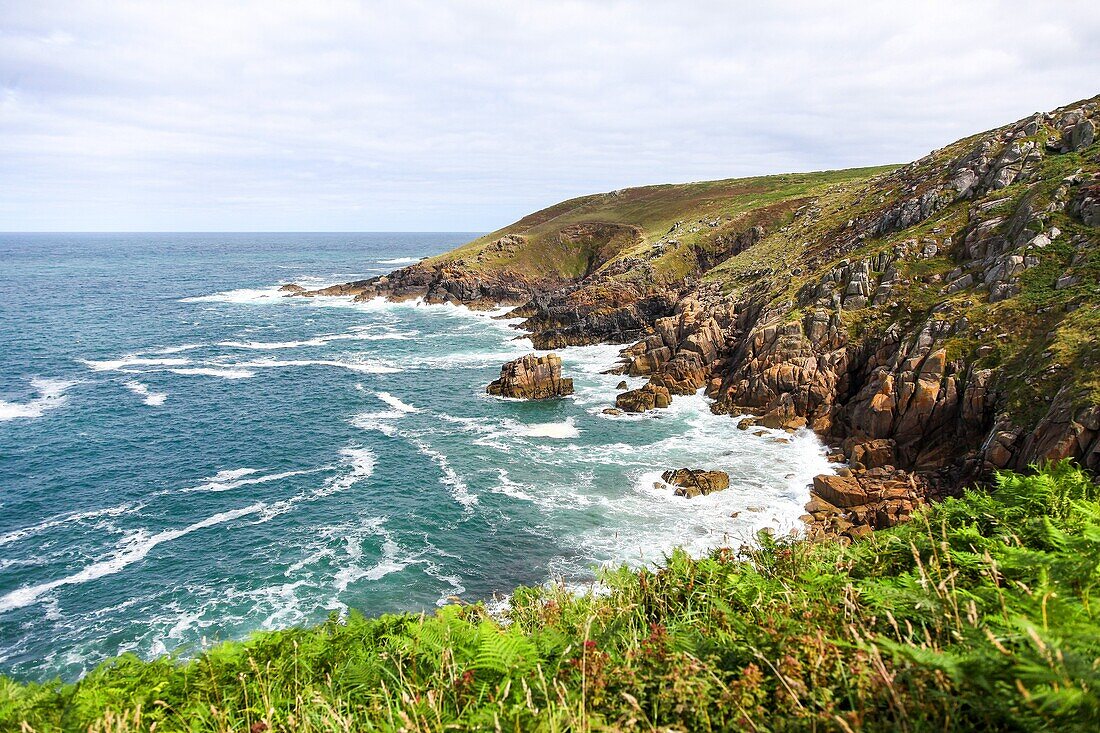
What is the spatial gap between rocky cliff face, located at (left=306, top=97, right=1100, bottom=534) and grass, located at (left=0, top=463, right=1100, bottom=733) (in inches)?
932

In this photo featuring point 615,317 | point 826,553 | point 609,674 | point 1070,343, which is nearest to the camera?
point 609,674

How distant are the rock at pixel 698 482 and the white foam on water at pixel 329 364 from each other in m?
43.8

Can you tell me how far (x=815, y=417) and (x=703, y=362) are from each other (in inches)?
618

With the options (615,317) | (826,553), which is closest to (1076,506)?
(826,553)

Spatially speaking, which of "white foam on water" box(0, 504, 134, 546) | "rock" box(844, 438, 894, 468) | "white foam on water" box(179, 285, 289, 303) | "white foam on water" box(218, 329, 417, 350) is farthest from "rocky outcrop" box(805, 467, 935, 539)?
"white foam on water" box(179, 285, 289, 303)

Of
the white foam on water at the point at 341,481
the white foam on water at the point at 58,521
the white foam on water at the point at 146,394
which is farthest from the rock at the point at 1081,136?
the white foam on water at the point at 146,394

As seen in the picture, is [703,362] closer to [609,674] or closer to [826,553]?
[826,553]

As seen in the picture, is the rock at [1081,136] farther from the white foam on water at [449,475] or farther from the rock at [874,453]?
the white foam on water at [449,475]

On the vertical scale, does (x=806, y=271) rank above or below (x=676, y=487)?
above

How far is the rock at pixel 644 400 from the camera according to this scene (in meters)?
54.2

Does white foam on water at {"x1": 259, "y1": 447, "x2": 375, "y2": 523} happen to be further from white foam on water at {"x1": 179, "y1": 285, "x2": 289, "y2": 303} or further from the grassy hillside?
white foam on water at {"x1": 179, "y1": 285, "x2": 289, "y2": 303}

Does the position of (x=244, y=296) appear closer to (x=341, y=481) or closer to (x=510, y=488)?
(x=341, y=481)

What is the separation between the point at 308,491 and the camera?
134ft

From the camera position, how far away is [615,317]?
84500mm
